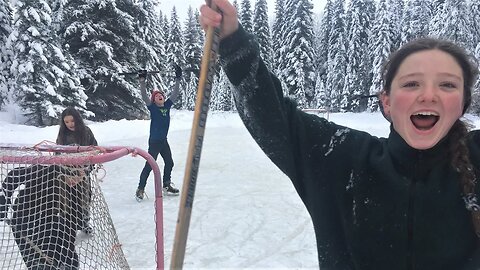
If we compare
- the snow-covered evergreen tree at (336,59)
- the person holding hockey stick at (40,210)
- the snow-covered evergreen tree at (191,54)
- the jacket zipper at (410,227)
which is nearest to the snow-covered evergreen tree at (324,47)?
the snow-covered evergreen tree at (336,59)

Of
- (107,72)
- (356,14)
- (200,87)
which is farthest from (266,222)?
(356,14)

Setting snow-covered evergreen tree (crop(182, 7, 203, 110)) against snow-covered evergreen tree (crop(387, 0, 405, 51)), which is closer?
snow-covered evergreen tree (crop(387, 0, 405, 51))

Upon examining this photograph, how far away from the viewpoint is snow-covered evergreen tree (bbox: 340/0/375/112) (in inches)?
1687

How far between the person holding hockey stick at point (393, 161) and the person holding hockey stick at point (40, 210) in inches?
89.8

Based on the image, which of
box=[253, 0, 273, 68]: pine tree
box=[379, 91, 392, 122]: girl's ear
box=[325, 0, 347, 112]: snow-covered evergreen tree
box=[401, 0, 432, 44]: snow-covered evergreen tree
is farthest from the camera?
box=[325, 0, 347, 112]: snow-covered evergreen tree

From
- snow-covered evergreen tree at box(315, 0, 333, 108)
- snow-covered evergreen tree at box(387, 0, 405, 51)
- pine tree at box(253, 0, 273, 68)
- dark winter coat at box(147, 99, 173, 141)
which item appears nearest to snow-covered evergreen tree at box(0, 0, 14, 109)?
dark winter coat at box(147, 99, 173, 141)

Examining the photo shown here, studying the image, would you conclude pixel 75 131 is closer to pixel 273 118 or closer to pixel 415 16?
pixel 273 118

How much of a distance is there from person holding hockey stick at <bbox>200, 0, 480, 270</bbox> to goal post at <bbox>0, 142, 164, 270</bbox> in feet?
6.44

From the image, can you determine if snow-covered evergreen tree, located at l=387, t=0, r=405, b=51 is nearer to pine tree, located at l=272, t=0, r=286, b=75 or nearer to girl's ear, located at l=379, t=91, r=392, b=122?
pine tree, located at l=272, t=0, r=286, b=75

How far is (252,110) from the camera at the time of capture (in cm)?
144

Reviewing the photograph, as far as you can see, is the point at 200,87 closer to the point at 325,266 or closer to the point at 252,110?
the point at 252,110

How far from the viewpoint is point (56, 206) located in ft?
11.1

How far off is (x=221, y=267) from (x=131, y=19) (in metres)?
19.4

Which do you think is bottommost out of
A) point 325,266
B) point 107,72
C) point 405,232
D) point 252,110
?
point 325,266
